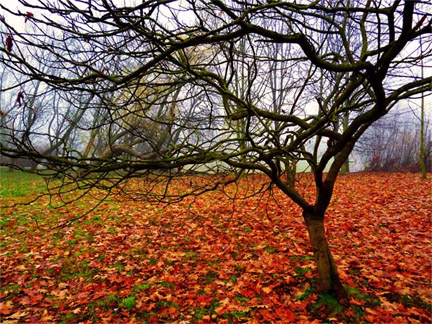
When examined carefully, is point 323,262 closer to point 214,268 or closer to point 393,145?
point 214,268

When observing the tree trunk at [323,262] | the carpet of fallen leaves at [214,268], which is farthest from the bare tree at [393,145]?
the tree trunk at [323,262]

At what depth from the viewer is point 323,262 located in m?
→ 3.49

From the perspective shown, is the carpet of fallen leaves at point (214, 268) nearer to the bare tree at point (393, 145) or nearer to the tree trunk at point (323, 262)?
the tree trunk at point (323, 262)

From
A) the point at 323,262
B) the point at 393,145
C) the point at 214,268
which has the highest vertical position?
the point at 393,145

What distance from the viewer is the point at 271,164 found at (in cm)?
309

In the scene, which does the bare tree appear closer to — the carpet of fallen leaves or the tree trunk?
the carpet of fallen leaves

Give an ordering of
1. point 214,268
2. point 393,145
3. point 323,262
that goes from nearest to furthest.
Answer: point 323,262
point 214,268
point 393,145

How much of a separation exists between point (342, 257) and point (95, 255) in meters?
4.67

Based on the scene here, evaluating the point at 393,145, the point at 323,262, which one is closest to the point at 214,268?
the point at 323,262

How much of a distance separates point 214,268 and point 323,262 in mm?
1877

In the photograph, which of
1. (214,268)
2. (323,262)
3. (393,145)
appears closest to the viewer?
(323,262)

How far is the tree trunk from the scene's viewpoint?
343cm

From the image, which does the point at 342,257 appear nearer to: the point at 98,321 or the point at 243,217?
the point at 243,217

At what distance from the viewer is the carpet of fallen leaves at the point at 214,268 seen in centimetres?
337
